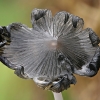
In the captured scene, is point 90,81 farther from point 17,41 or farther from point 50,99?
point 17,41

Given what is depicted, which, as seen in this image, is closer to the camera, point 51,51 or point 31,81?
point 51,51

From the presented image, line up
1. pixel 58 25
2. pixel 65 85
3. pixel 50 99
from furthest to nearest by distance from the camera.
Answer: pixel 50 99
pixel 58 25
pixel 65 85

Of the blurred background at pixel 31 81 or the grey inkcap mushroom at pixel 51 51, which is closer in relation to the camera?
the grey inkcap mushroom at pixel 51 51

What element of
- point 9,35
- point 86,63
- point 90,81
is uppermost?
point 9,35

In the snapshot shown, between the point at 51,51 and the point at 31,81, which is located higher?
the point at 51,51

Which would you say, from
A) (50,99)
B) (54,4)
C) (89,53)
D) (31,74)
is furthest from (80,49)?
(54,4)
